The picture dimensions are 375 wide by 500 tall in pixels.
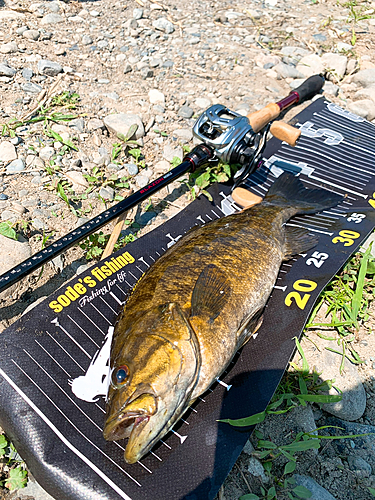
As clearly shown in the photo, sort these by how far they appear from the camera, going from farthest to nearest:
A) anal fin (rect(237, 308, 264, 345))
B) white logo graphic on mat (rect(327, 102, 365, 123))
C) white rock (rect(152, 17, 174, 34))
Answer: white rock (rect(152, 17, 174, 34)) → white logo graphic on mat (rect(327, 102, 365, 123)) → anal fin (rect(237, 308, 264, 345))

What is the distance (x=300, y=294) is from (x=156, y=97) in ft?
12.2

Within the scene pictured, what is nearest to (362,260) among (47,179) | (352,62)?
(47,179)

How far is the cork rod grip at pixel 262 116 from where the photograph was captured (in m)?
4.24

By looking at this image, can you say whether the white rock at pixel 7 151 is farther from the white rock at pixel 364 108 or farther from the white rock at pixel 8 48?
the white rock at pixel 364 108

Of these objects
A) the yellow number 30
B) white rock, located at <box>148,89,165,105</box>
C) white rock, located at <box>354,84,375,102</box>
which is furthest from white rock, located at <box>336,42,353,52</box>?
the yellow number 30

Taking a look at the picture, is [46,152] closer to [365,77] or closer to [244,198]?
[244,198]

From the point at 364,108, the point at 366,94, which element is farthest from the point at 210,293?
the point at 366,94

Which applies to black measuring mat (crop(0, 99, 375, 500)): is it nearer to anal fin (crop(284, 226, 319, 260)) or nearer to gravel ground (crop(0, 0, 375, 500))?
anal fin (crop(284, 226, 319, 260))

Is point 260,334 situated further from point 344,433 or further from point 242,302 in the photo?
point 344,433

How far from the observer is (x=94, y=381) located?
8.66 ft

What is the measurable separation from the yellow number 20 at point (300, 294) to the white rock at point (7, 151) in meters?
3.33

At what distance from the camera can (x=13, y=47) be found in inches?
219

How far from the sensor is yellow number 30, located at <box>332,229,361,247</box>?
3575 millimetres

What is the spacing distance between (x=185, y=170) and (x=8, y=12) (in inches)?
194
